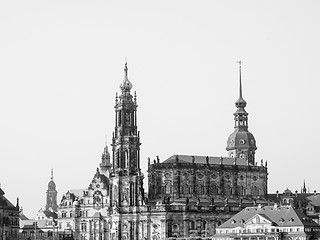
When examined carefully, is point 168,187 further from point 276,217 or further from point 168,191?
point 276,217

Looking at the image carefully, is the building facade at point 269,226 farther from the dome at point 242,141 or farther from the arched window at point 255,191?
the dome at point 242,141

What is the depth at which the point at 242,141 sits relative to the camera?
170750 mm

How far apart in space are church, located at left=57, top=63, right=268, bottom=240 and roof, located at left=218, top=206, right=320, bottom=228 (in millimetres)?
8131

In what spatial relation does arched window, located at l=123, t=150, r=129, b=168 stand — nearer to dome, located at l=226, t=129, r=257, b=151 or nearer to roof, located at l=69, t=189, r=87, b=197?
dome, located at l=226, t=129, r=257, b=151

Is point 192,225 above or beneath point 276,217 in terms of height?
beneath

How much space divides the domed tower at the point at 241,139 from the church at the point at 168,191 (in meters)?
0.43

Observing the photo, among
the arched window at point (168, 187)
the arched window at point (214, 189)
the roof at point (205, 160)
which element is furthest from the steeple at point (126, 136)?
the arched window at point (214, 189)

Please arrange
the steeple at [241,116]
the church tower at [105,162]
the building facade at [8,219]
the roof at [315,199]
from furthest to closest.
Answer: the church tower at [105,162] → the steeple at [241,116] → the building facade at [8,219] → the roof at [315,199]

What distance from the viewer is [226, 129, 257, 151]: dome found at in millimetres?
170625

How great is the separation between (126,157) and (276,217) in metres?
29.2

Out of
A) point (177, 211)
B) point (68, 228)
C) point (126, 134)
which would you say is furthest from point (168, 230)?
point (68, 228)

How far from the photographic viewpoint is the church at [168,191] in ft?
508

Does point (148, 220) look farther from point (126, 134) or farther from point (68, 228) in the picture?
point (68, 228)

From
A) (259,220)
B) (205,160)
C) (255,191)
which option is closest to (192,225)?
(205,160)
